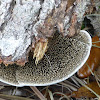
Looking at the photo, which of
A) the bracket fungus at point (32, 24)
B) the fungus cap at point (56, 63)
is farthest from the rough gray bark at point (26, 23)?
the fungus cap at point (56, 63)

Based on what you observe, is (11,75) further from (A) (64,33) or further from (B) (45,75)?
(A) (64,33)

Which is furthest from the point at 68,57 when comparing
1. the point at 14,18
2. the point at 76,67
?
the point at 14,18

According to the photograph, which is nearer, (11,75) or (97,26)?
(11,75)

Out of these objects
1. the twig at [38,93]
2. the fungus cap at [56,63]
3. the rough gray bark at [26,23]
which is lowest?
the twig at [38,93]

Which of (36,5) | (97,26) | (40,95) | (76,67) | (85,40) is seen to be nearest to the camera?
(36,5)

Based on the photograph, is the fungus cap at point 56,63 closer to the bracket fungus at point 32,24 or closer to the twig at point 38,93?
the bracket fungus at point 32,24
